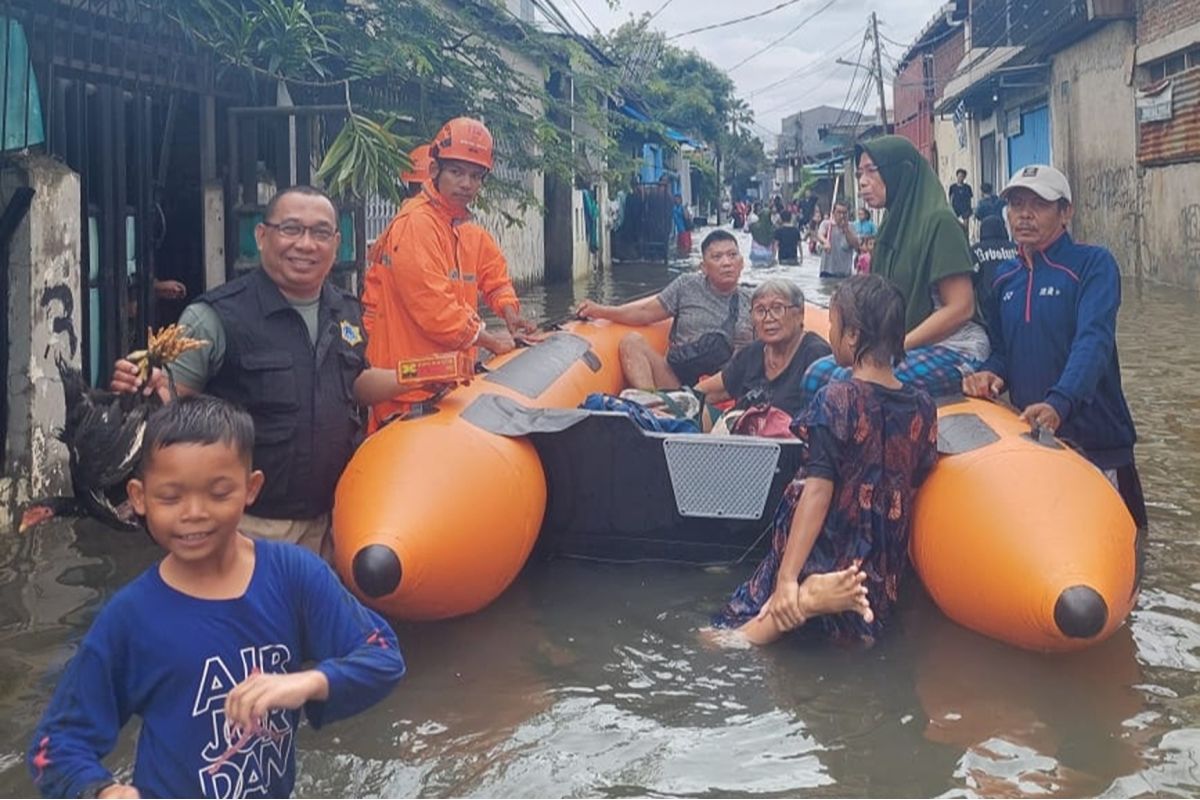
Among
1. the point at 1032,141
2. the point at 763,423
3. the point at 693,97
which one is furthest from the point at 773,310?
the point at 693,97

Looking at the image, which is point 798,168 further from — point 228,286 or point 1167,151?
point 228,286

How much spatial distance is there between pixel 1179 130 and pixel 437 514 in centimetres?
1343

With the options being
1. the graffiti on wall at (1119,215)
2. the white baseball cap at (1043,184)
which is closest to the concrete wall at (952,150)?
the graffiti on wall at (1119,215)

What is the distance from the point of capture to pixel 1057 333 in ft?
14.0

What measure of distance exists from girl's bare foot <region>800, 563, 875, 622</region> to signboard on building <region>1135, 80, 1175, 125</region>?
13164 millimetres

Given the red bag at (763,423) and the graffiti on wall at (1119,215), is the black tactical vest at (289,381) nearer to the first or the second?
the red bag at (763,423)

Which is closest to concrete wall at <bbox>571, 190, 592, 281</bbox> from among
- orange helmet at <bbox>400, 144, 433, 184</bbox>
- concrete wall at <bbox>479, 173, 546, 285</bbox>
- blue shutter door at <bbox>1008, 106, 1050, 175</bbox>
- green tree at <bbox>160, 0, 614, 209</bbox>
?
concrete wall at <bbox>479, 173, 546, 285</bbox>

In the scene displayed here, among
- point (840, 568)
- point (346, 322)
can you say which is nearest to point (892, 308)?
point (840, 568)

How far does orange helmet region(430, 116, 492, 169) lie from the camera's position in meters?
4.88

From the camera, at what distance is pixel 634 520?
15.7 ft

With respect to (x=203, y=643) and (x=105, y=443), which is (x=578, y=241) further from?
(x=203, y=643)

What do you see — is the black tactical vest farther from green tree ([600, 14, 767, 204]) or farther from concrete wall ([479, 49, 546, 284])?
green tree ([600, 14, 767, 204])

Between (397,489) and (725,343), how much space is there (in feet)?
9.36

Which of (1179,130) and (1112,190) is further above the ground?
(1179,130)
